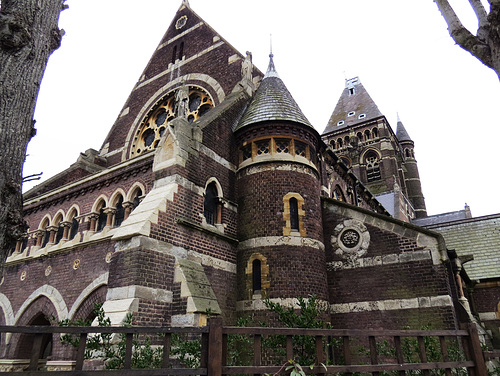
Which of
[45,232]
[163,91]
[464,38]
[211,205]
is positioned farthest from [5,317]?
[464,38]

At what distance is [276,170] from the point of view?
1273 cm

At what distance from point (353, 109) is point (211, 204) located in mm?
42544

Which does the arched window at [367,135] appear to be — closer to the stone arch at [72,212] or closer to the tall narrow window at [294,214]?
the tall narrow window at [294,214]

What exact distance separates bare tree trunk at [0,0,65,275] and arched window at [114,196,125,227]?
8.92 meters

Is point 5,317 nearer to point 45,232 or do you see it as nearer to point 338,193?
point 45,232

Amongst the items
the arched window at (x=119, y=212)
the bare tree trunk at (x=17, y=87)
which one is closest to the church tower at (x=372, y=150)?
the arched window at (x=119, y=212)

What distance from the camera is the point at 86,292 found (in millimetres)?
11805

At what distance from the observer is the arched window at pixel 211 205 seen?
1184 centimetres

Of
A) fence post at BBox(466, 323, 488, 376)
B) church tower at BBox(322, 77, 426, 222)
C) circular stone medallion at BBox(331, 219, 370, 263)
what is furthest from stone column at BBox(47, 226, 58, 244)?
church tower at BBox(322, 77, 426, 222)

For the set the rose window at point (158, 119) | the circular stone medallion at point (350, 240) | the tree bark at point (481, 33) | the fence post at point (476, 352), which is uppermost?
the rose window at point (158, 119)

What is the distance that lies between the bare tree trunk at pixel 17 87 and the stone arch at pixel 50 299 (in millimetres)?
9657

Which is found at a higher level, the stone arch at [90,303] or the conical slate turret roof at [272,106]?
the conical slate turret roof at [272,106]

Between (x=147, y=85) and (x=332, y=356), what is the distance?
1563cm

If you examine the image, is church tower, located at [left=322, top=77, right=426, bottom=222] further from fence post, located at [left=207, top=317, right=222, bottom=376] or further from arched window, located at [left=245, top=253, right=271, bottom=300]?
fence post, located at [left=207, top=317, right=222, bottom=376]
